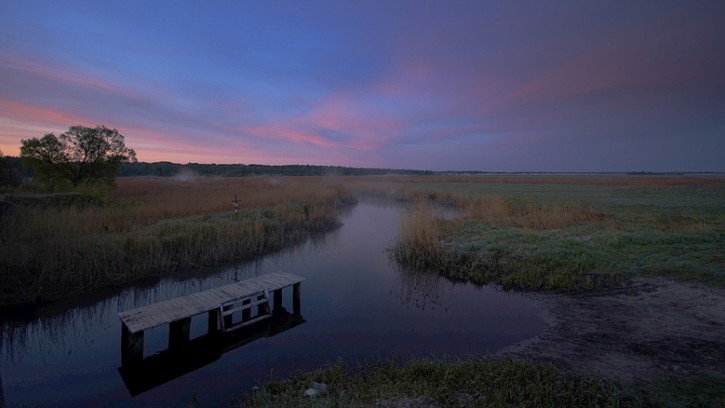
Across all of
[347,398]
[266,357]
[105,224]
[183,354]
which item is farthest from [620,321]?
[105,224]

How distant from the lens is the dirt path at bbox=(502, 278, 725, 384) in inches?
182

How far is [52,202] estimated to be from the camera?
1430 centimetres

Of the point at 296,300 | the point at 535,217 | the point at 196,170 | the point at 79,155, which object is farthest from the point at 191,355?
the point at 196,170

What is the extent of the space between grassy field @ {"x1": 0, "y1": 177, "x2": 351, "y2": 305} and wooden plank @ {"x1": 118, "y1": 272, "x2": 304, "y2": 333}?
12.2ft

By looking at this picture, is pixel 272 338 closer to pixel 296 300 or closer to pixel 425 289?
pixel 296 300

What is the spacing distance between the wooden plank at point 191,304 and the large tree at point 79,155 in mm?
20638

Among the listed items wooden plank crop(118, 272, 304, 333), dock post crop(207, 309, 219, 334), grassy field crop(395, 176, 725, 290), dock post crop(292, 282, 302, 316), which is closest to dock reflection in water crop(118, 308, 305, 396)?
dock post crop(207, 309, 219, 334)

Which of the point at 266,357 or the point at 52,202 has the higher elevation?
the point at 52,202

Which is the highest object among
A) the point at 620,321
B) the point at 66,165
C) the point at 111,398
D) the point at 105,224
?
the point at 66,165

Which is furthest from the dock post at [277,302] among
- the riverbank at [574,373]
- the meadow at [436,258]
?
the riverbank at [574,373]

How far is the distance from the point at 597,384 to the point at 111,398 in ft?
21.7

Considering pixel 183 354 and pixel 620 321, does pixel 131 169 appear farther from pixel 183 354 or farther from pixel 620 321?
pixel 620 321

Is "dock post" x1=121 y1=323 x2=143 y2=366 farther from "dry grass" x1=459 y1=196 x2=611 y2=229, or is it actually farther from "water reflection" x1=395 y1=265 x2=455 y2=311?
"dry grass" x1=459 y1=196 x2=611 y2=229

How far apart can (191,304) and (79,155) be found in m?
21.5
